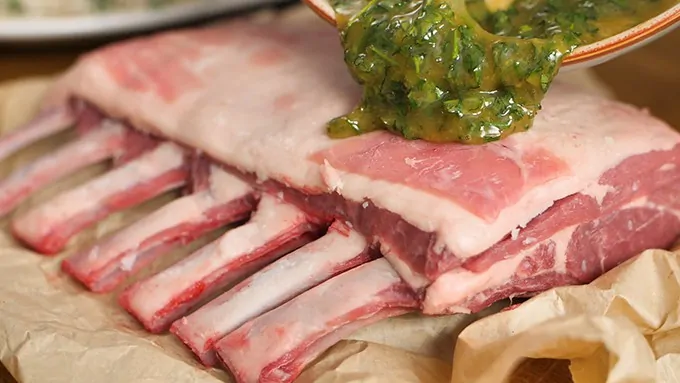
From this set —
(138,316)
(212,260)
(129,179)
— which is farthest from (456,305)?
(129,179)

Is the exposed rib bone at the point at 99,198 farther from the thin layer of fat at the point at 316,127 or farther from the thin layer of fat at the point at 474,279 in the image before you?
the thin layer of fat at the point at 474,279

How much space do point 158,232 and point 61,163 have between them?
0.42 metres

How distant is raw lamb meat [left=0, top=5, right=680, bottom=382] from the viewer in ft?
4.96

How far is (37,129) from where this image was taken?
2160 mm

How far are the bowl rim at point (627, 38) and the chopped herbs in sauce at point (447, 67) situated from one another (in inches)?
1.0

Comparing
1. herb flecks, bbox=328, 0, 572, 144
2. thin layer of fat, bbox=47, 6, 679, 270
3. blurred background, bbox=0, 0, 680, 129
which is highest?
herb flecks, bbox=328, 0, 572, 144

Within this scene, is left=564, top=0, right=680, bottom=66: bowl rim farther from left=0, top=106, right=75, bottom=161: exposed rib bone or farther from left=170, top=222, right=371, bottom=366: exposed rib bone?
left=0, top=106, right=75, bottom=161: exposed rib bone

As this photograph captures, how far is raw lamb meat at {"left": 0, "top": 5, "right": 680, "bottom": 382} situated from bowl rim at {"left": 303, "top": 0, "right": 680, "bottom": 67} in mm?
158

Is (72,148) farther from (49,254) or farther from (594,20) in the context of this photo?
(594,20)

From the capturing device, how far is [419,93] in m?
1.58

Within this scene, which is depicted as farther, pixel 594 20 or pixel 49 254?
pixel 49 254

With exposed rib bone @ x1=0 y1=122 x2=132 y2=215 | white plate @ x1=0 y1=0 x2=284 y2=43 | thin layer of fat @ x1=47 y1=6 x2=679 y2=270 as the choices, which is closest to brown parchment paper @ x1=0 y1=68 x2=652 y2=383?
thin layer of fat @ x1=47 y1=6 x2=679 y2=270

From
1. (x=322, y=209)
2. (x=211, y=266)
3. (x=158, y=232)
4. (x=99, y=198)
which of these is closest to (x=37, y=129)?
(x=99, y=198)

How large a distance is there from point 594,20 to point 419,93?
454 millimetres
